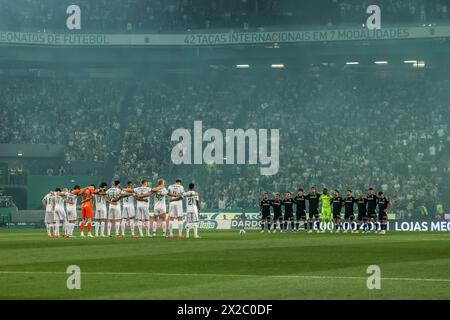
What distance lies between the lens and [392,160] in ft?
201

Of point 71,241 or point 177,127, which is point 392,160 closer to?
point 177,127

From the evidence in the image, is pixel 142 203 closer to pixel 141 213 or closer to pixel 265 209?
pixel 141 213

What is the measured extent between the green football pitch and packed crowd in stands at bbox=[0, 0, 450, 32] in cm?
3461

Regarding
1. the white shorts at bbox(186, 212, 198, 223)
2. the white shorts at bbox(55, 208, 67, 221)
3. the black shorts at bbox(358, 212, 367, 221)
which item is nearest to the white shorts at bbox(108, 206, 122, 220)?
the white shorts at bbox(55, 208, 67, 221)

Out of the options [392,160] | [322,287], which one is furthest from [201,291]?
[392,160]

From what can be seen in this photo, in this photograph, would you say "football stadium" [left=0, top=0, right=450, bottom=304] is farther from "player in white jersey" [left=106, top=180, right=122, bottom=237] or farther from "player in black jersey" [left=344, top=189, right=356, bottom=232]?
"player in white jersey" [left=106, top=180, right=122, bottom=237]

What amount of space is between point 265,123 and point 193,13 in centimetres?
1053

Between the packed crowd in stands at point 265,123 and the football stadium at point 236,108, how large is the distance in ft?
0.41

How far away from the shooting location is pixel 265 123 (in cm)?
6619

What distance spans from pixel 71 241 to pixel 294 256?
1247 centimetres

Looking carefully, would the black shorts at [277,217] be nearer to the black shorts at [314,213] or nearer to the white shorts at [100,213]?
the black shorts at [314,213]

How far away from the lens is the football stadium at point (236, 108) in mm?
58500

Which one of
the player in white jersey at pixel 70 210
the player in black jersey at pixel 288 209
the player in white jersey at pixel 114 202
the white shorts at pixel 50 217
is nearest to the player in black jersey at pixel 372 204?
the player in black jersey at pixel 288 209

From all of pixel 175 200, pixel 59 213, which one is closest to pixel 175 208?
pixel 175 200
